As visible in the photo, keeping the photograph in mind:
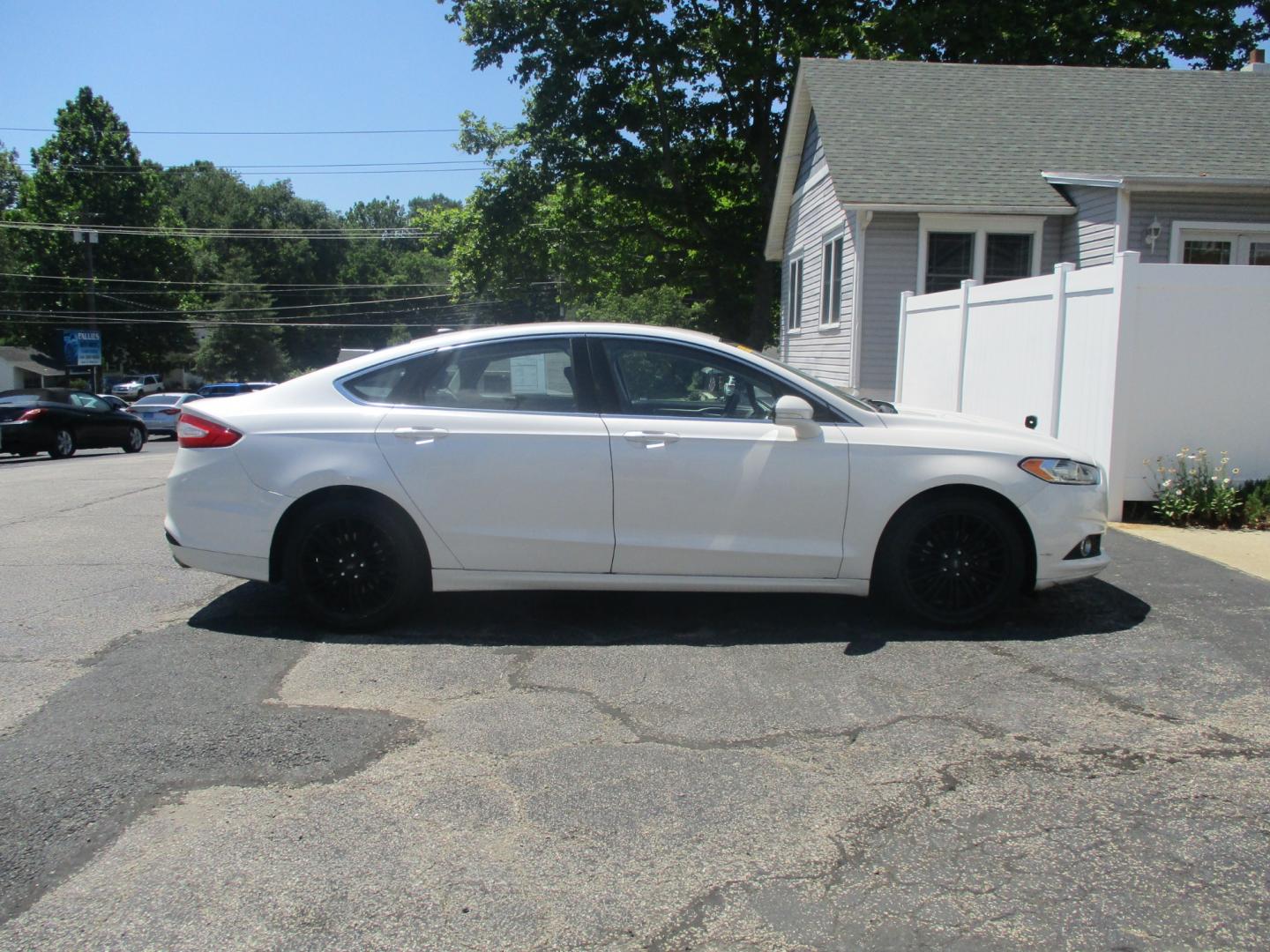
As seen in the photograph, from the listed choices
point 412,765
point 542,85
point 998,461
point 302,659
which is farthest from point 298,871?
point 542,85

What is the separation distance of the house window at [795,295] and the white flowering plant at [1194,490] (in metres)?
12.5

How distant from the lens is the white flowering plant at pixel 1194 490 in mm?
8656

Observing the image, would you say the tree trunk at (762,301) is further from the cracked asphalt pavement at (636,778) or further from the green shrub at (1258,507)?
the cracked asphalt pavement at (636,778)

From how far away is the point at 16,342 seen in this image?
6341 cm

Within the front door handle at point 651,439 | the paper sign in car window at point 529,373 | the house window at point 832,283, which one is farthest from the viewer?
the house window at point 832,283

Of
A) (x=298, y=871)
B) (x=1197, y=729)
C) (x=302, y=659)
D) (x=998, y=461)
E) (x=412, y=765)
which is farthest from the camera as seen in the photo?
(x=998, y=461)

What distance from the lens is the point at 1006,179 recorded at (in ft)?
52.4

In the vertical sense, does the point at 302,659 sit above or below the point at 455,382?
below

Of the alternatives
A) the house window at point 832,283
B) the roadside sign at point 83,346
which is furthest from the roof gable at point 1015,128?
the roadside sign at point 83,346

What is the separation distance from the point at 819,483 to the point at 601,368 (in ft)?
4.25

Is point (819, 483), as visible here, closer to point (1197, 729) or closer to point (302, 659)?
point (1197, 729)

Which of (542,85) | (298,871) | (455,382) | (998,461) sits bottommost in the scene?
(298,871)

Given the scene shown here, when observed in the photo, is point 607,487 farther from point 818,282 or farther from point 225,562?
point 818,282

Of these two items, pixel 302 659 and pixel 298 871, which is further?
pixel 302 659
